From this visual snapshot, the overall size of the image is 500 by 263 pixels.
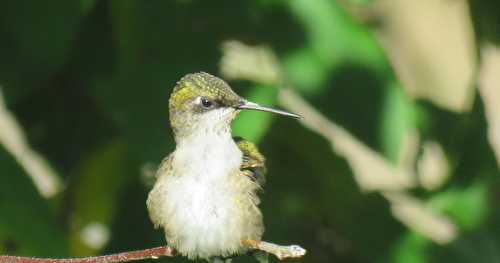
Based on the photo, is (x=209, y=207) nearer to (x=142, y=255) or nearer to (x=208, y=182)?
(x=208, y=182)

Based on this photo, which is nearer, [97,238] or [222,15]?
[222,15]

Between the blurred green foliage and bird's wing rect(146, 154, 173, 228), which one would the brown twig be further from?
the blurred green foliage

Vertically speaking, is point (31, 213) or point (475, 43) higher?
point (475, 43)

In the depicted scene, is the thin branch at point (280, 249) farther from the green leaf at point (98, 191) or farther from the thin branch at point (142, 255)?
the green leaf at point (98, 191)

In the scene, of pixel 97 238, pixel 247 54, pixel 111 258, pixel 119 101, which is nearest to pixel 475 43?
pixel 247 54

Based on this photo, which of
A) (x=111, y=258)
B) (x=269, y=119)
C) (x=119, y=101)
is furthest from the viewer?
(x=119, y=101)

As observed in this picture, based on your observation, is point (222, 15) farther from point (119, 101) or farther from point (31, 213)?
point (31, 213)

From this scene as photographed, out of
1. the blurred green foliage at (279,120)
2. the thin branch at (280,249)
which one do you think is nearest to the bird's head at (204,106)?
the thin branch at (280,249)

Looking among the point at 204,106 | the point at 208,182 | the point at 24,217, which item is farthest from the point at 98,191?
the point at 208,182

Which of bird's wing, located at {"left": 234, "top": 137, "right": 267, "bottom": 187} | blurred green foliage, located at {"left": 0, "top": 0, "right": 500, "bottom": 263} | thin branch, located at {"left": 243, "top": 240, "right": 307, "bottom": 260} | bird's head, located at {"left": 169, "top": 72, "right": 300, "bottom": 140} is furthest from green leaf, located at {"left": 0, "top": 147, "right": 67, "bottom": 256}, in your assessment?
thin branch, located at {"left": 243, "top": 240, "right": 307, "bottom": 260}
